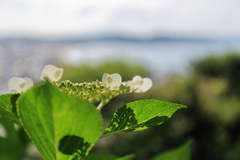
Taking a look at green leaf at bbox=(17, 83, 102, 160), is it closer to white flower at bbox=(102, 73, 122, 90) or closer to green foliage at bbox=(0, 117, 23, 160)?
white flower at bbox=(102, 73, 122, 90)

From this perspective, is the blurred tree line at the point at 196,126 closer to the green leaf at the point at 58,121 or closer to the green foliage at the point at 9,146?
the green foliage at the point at 9,146

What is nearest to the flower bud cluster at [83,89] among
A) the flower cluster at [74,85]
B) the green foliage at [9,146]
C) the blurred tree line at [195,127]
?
the flower cluster at [74,85]

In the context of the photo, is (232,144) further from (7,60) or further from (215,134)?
(7,60)

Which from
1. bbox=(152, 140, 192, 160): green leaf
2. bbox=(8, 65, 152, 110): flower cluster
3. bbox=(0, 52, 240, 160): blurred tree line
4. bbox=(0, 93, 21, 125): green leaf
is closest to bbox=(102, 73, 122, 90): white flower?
bbox=(8, 65, 152, 110): flower cluster

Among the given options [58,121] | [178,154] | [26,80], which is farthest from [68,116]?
[178,154]

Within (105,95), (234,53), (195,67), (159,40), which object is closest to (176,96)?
(195,67)

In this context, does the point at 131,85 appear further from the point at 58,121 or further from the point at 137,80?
the point at 58,121
